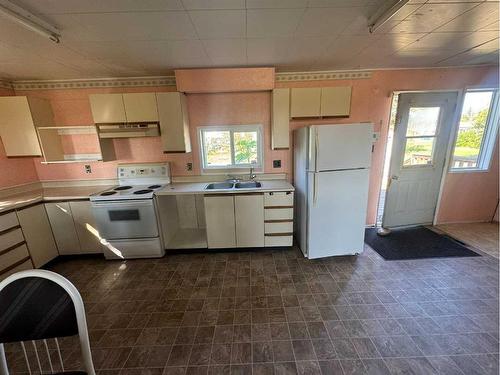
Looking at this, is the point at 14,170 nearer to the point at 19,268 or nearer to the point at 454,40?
the point at 19,268

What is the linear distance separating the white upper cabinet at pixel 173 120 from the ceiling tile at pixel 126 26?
2.79ft

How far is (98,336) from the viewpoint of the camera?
5.53 feet

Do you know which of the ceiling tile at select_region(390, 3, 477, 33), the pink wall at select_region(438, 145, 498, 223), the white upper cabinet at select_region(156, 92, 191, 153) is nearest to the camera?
the ceiling tile at select_region(390, 3, 477, 33)

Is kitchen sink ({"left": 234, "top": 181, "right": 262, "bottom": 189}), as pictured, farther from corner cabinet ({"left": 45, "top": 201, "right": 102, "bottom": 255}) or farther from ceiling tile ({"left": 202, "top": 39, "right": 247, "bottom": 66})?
corner cabinet ({"left": 45, "top": 201, "right": 102, "bottom": 255})

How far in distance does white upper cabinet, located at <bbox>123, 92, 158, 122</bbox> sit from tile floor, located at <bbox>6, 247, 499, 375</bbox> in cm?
189

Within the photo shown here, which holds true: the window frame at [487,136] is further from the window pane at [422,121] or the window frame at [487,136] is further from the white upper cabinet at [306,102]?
the white upper cabinet at [306,102]

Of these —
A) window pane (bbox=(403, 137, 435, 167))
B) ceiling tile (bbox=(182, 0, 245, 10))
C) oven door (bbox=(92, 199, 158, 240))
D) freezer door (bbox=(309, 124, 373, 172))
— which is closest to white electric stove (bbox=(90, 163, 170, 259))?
oven door (bbox=(92, 199, 158, 240))

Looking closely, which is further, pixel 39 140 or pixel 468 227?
pixel 468 227

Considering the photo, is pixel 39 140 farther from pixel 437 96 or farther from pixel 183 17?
pixel 437 96

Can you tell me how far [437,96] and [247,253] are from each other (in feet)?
11.6

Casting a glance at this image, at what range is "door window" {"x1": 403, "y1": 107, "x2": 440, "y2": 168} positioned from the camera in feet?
9.98

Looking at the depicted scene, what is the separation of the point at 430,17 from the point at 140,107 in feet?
9.85

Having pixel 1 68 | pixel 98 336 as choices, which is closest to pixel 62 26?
pixel 1 68

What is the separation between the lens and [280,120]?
2.78 meters
